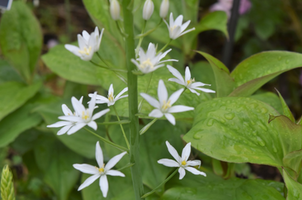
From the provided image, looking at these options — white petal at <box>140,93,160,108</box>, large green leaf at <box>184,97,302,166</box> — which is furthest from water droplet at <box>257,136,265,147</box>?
white petal at <box>140,93,160,108</box>

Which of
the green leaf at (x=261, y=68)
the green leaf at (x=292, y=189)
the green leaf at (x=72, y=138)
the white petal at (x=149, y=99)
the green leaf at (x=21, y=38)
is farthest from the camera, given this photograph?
the green leaf at (x=21, y=38)

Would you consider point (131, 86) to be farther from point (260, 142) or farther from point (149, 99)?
point (260, 142)

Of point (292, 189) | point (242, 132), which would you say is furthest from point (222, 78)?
point (292, 189)

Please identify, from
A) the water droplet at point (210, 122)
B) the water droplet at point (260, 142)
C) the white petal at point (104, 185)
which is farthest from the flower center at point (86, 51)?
the water droplet at point (260, 142)

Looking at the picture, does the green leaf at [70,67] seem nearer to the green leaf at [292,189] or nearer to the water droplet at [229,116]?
the water droplet at [229,116]

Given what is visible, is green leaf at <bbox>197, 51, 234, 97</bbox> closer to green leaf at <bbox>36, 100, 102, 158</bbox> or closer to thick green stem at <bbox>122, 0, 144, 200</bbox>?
thick green stem at <bbox>122, 0, 144, 200</bbox>

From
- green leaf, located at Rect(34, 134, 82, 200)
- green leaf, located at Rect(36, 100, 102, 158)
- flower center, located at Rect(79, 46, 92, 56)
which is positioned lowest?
Answer: green leaf, located at Rect(34, 134, 82, 200)

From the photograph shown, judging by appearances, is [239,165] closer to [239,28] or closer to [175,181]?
[175,181]
